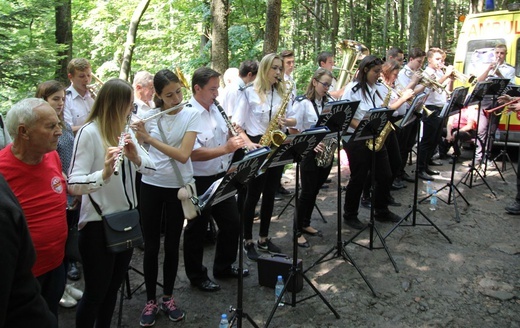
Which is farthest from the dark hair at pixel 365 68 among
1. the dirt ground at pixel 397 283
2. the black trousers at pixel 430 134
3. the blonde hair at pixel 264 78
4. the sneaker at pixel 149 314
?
the sneaker at pixel 149 314

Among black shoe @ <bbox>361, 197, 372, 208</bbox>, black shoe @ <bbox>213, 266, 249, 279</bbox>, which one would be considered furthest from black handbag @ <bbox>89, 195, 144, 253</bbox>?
black shoe @ <bbox>361, 197, 372, 208</bbox>

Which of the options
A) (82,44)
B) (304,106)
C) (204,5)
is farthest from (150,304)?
(82,44)

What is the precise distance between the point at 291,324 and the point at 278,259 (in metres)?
0.70

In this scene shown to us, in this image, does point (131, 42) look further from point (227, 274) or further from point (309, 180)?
point (227, 274)

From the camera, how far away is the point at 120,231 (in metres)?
2.90

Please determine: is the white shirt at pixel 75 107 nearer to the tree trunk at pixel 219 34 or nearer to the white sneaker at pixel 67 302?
the white sneaker at pixel 67 302

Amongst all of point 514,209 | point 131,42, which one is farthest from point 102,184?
point 131,42

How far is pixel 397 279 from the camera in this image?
15.3ft

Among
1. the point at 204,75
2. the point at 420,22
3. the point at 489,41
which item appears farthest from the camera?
the point at 420,22

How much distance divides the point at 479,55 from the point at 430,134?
10.00 feet

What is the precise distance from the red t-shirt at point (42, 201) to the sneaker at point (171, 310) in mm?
1334

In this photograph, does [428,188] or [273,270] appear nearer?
[273,270]

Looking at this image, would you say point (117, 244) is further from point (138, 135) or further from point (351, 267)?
point (351, 267)

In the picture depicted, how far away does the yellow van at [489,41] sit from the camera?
31.3ft
